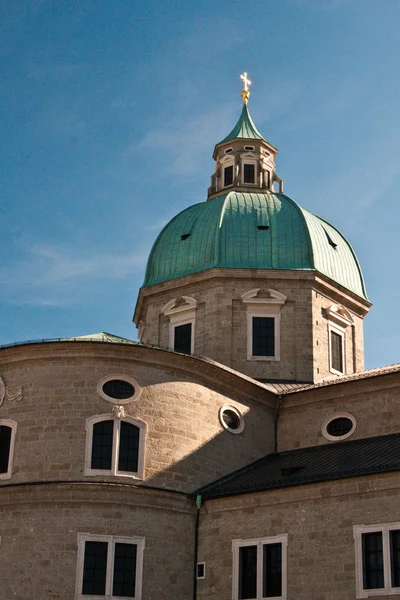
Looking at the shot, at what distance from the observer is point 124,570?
33188 mm

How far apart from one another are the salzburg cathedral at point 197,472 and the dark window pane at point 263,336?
0.22 feet

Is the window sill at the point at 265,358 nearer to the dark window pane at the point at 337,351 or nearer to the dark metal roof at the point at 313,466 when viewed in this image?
the dark window pane at the point at 337,351

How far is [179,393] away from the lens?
36.7 m

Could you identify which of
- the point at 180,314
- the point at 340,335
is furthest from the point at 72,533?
the point at 340,335

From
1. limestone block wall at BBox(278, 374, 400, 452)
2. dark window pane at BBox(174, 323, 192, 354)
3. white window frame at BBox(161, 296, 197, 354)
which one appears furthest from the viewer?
white window frame at BBox(161, 296, 197, 354)

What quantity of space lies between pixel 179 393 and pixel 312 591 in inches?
349

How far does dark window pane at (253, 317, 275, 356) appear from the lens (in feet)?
143

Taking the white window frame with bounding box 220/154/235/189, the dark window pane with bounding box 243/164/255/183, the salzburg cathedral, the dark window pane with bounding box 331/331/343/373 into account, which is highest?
the white window frame with bounding box 220/154/235/189

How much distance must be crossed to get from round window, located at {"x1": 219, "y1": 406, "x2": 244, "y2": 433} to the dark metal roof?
5.06 ft

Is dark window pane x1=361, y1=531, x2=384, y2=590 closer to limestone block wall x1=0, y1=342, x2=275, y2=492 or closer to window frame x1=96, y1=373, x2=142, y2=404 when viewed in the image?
limestone block wall x1=0, y1=342, x2=275, y2=492

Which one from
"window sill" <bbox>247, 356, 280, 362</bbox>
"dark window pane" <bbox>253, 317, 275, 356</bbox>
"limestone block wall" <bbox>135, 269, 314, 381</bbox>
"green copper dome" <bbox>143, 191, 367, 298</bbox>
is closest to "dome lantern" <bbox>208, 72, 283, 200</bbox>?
"green copper dome" <bbox>143, 191, 367, 298</bbox>

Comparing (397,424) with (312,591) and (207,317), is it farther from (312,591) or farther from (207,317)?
(207,317)

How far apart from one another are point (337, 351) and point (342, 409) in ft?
24.1

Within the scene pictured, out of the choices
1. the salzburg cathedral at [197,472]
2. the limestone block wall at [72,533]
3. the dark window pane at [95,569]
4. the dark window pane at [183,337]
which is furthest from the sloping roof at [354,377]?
the dark window pane at [95,569]
